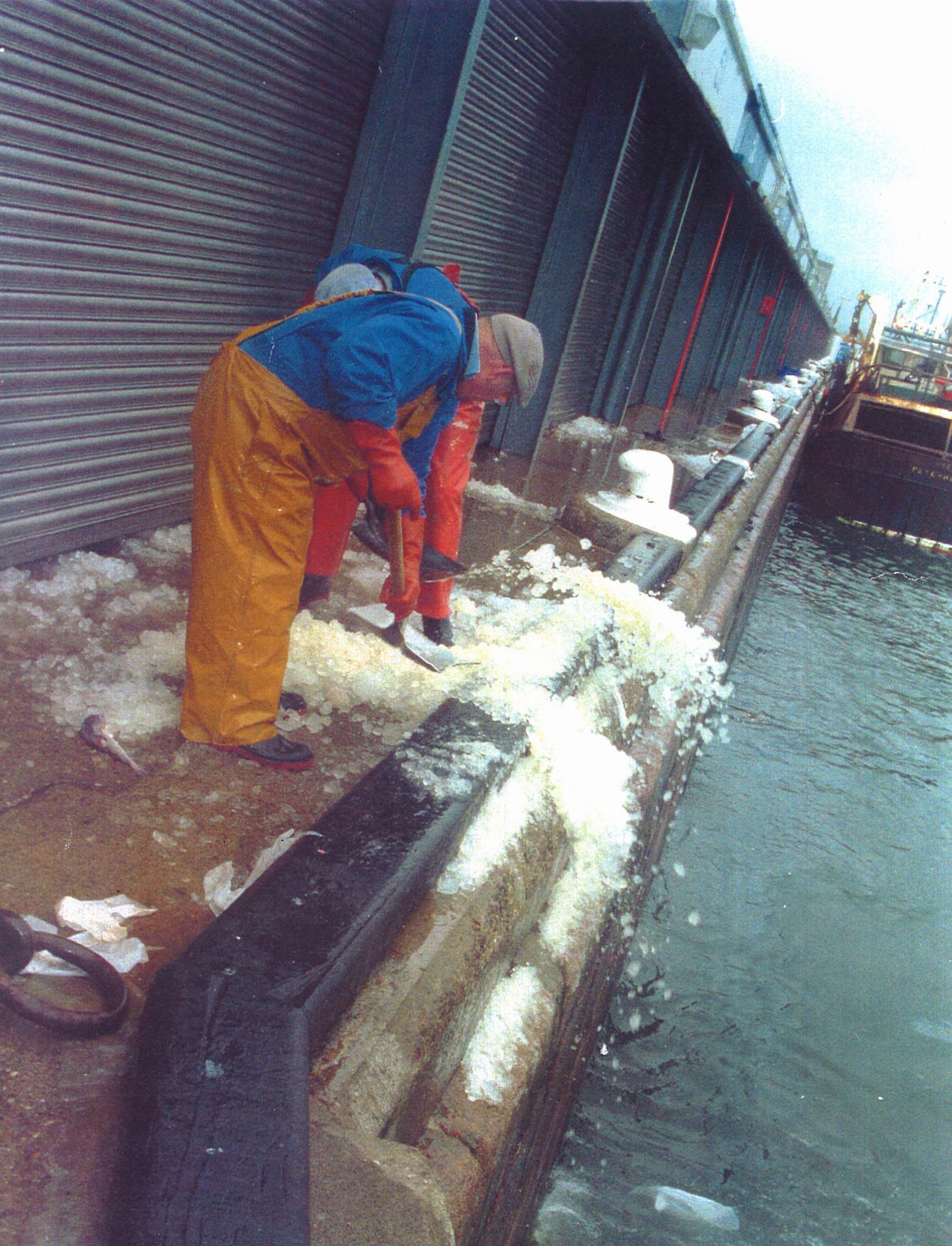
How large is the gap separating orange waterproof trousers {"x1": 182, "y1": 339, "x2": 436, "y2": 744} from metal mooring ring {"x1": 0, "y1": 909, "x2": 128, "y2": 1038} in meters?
1.11

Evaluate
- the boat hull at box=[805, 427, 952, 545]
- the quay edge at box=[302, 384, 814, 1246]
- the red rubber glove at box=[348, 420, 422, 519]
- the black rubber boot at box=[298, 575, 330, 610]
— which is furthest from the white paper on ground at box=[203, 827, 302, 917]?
the boat hull at box=[805, 427, 952, 545]

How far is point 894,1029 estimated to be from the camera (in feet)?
19.1

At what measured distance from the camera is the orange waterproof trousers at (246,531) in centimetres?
295

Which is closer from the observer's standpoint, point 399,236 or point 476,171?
point 399,236

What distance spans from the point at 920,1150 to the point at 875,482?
57.3 ft

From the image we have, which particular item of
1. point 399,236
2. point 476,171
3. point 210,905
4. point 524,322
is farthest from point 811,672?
point 210,905

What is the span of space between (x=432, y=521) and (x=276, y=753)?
1.58 m

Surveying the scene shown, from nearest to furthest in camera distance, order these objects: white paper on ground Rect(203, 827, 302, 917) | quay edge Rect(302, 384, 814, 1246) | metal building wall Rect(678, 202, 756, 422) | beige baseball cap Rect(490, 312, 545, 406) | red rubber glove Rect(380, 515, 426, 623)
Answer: quay edge Rect(302, 384, 814, 1246)
white paper on ground Rect(203, 827, 302, 917)
beige baseball cap Rect(490, 312, 545, 406)
red rubber glove Rect(380, 515, 426, 623)
metal building wall Rect(678, 202, 756, 422)

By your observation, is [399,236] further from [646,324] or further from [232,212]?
[646,324]

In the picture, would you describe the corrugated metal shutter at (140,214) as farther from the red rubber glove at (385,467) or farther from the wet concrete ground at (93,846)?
the red rubber glove at (385,467)

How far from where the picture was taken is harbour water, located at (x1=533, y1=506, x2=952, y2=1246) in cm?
430

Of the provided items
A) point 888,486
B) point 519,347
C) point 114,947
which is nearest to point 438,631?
point 519,347

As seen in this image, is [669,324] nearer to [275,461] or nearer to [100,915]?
[275,461]

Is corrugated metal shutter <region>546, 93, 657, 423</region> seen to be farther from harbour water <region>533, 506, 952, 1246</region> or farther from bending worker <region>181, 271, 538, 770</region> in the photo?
bending worker <region>181, 271, 538, 770</region>
